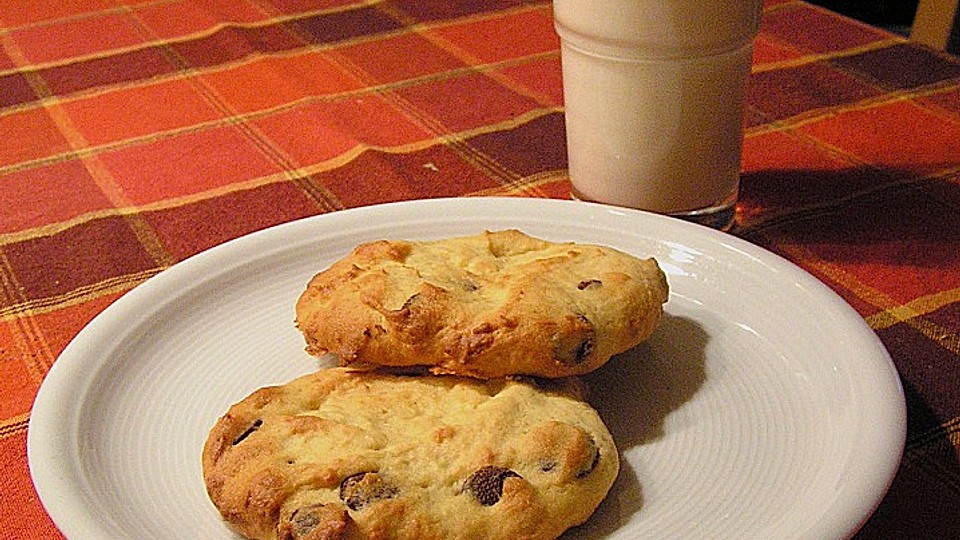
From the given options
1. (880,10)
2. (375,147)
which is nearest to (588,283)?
(375,147)

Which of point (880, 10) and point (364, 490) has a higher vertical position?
point (364, 490)

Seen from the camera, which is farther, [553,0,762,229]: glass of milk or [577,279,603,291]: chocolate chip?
[553,0,762,229]: glass of milk

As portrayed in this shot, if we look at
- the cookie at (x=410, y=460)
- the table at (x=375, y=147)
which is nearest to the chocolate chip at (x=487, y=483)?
the cookie at (x=410, y=460)

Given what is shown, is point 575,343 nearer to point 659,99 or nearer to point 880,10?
point 659,99

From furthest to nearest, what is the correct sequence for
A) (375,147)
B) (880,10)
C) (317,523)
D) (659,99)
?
(880,10) < (375,147) < (659,99) < (317,523)

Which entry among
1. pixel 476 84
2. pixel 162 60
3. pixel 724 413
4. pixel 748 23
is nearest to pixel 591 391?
pixel 724 413

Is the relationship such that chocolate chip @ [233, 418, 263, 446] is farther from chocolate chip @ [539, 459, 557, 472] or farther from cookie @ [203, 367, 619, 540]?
chocolate chip @ [539, 459, 557, 472]

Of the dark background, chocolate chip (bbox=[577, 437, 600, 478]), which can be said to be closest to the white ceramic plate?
chocolate chip (bbox=[577, 437, 600, 478])
